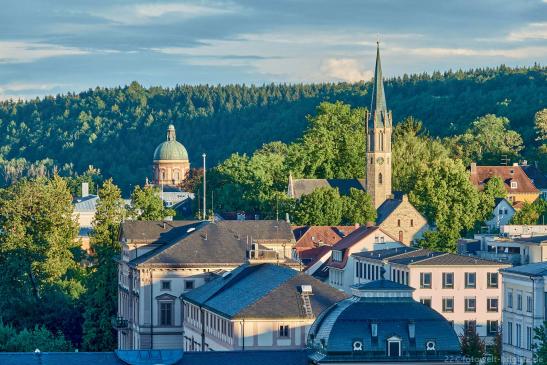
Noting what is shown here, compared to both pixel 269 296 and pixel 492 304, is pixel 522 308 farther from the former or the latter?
pixel 492 304

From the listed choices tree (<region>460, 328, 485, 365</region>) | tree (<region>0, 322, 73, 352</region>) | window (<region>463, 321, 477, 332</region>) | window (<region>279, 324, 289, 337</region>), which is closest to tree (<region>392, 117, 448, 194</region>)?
window (<region>463, 321, 477, 332</region>)

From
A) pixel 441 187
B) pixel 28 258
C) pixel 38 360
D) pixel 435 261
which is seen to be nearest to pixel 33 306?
pixel 28 258

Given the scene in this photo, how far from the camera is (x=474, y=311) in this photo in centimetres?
12200

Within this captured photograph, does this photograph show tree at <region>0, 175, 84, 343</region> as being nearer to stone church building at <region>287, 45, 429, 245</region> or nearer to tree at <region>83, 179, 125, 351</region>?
tree at <region>83, 179, 125, 351</region>

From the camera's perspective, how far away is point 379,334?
85250 millimetres

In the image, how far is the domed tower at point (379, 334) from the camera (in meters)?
84.5

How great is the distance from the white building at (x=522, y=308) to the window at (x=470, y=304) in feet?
55.1

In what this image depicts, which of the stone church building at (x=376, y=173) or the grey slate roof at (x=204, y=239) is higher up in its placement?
the stone church building at (x=376, y=173)

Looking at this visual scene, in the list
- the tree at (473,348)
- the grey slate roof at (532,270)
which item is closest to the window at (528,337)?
the tree at (473,348)

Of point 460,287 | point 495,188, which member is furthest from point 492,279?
point 495,188

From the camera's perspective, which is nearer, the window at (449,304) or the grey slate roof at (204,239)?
the window at (449,304)

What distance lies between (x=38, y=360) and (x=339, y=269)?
5585 centimetres

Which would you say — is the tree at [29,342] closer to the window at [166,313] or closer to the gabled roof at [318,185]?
the window at [166,313]

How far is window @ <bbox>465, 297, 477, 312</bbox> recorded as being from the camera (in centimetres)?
12200
